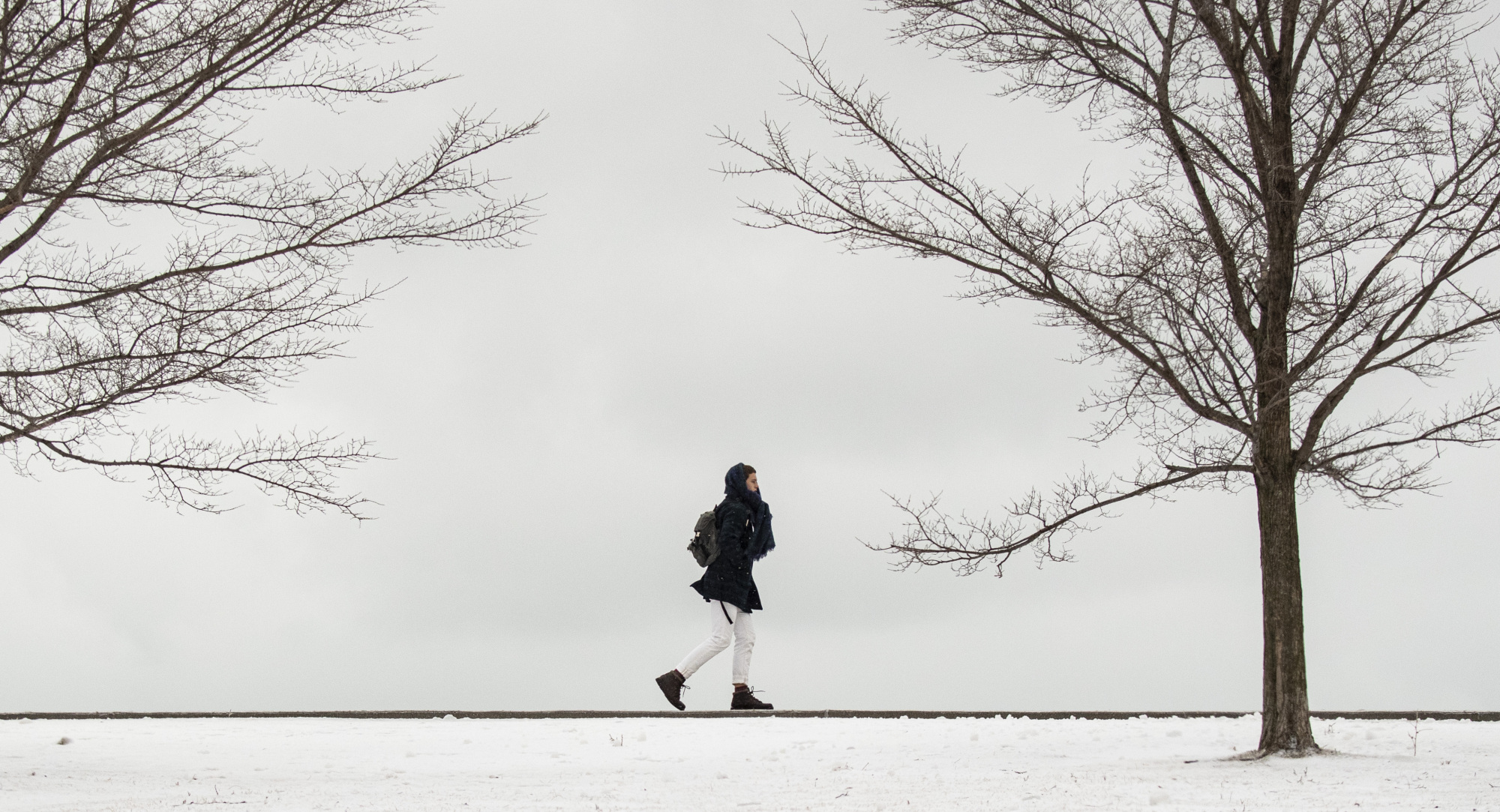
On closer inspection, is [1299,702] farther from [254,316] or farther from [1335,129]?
→ [254,316]

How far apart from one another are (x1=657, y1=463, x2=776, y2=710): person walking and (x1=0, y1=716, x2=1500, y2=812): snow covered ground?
93 cm

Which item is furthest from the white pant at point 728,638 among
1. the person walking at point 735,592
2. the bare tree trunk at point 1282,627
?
the bare tree trunk at point 1282,627

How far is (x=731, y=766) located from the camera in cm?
923

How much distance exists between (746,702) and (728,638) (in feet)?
2.14

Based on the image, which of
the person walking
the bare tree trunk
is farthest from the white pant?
the bare tree trunk

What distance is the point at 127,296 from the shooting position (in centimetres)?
992

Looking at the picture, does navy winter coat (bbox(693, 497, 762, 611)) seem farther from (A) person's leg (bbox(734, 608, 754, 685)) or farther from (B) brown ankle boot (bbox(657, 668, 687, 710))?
(B) brown ankle boot (bbox(657, 668, 687, 710))

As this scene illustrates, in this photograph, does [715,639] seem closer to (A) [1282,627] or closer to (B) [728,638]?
(B) [728,638]

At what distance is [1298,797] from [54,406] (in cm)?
890

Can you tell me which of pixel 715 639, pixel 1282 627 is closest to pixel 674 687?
pixel 715 639

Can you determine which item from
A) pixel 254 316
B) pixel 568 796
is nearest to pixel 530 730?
Result: pixel 568 796

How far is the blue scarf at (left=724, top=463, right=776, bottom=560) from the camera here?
12609 millimetres

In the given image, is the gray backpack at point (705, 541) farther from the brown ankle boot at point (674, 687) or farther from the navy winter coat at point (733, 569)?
the brown ankle boot at point (674, 687)

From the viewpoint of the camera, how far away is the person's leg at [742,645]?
12.5 m
